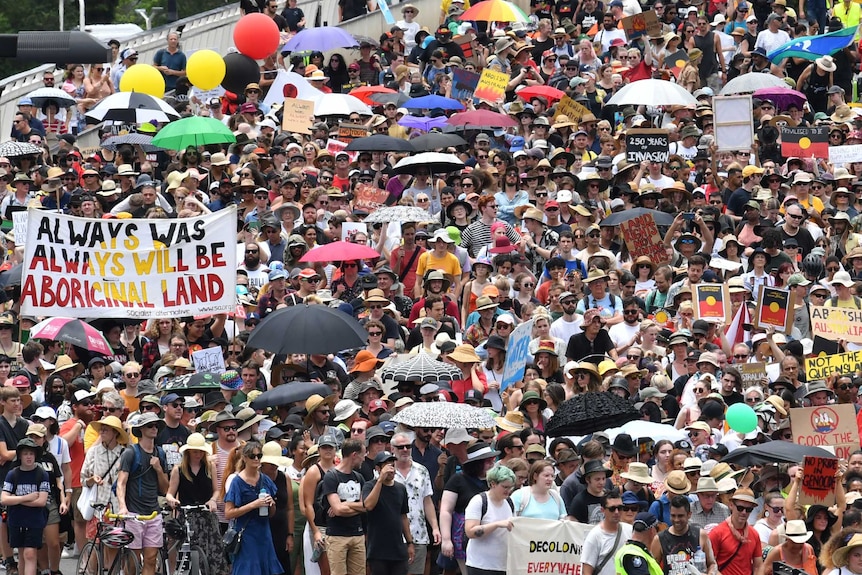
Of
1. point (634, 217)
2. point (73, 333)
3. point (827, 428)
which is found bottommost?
point (827, 428)

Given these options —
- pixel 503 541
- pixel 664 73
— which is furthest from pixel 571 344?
pixel 664 73

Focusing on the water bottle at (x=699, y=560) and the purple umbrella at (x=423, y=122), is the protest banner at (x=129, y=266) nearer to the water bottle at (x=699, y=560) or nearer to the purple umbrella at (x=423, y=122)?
the water bottle at (x=699, y=560)

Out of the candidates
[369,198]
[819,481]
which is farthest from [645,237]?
[819,481]

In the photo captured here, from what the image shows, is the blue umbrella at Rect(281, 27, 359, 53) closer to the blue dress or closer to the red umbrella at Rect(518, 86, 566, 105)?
the red umbrella at Rect(518, 86, 566, 105)

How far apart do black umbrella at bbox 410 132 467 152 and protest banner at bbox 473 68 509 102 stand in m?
2.30

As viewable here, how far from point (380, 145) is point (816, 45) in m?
7.78

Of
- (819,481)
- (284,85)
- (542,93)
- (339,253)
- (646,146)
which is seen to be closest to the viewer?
(819,481)

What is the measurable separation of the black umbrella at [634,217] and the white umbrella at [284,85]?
852cm

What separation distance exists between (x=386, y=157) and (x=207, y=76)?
504cm

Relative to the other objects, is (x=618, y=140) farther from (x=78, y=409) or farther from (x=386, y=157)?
(x=78, y=409)

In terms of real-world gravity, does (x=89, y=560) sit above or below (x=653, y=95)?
below

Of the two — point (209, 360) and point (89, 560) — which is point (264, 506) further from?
point (209, 360)

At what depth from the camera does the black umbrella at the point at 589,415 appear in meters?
17.1

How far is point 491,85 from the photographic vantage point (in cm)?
2953
